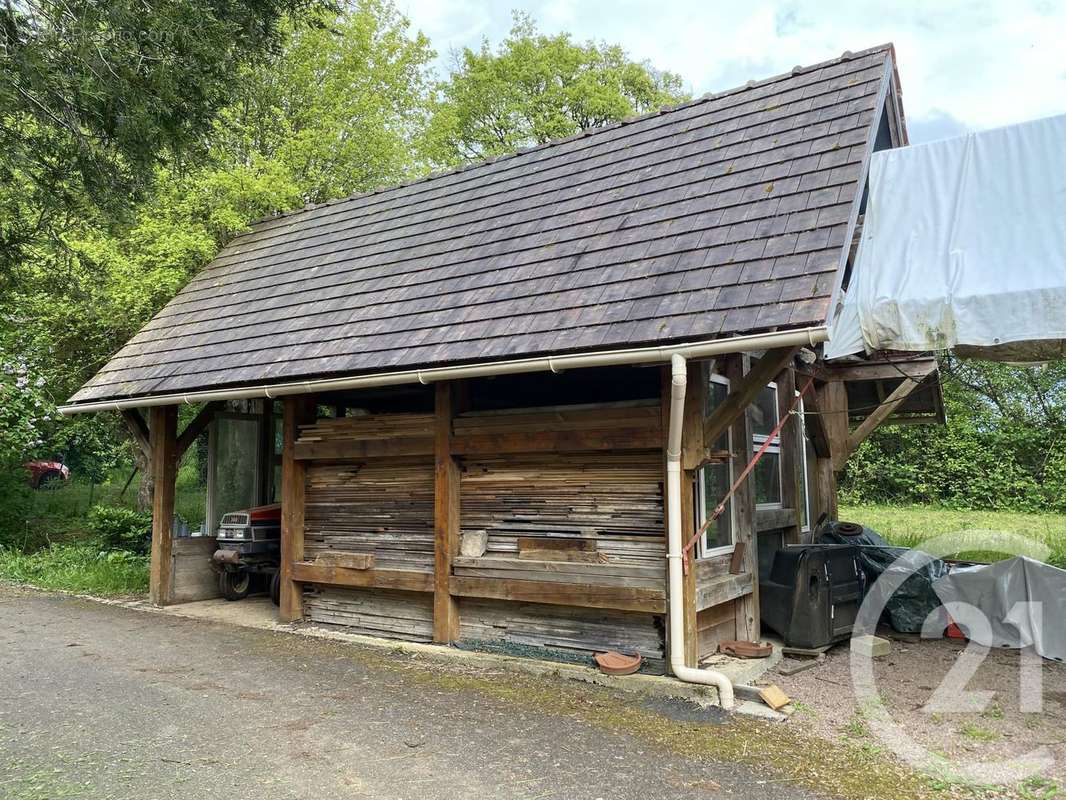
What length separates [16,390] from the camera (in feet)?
43.8

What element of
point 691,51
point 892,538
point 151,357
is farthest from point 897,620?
point 691,51

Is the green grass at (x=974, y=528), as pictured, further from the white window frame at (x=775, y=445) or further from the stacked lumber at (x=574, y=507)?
the stacked lumber at (x=574, y=507)

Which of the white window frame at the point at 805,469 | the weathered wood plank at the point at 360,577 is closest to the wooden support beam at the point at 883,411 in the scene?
the white window frame at the point at 805,469

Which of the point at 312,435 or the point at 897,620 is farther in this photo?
the point at 312,435

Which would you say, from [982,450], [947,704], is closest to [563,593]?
[947,704]

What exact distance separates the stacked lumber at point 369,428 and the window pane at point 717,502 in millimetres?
2496

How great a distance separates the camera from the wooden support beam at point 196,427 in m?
9.70

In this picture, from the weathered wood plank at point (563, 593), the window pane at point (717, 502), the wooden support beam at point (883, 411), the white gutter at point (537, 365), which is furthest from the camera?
the wooden support beam at point (883, 411)

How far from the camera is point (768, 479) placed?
26.7 feet

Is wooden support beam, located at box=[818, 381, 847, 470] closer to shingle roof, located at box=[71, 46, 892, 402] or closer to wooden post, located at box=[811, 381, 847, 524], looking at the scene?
wooden post, located at box=[811, 381, 847, 524]

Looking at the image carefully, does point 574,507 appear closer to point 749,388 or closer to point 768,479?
point 749,388

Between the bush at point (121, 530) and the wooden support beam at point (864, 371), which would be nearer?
the wooden support beam at point (864, 371)

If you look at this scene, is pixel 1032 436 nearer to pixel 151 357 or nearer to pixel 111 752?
pixel 151 357

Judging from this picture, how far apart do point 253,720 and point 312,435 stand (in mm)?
3537
